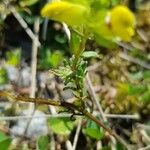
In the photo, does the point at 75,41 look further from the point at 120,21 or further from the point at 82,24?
the point at 120,21

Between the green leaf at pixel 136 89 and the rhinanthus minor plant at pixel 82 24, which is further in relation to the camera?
the green leaf at pixel 136 89

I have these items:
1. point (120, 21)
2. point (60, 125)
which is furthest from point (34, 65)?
point (120, 21)

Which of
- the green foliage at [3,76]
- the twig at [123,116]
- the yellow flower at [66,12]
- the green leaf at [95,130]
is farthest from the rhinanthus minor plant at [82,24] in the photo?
the green foliage at [3,76]

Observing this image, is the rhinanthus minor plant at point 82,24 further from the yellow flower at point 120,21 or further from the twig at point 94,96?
the twig at point 94,96

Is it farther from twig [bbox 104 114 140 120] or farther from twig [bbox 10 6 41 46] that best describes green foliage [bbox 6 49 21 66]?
twig [bbox 104 114 140 120]

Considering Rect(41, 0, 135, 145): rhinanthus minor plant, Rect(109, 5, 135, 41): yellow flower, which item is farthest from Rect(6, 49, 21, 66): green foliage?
Rect(109, 5, 135, 41): yellow flower

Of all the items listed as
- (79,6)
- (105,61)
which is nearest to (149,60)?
(105,61)
